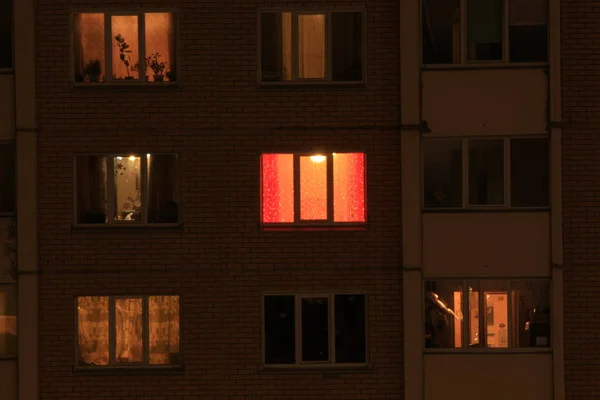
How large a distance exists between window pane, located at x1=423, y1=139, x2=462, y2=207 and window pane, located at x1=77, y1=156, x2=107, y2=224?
484 cm

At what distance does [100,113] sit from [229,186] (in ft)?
7.25

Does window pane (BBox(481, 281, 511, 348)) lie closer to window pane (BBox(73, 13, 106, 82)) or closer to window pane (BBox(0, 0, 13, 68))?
window pane (BBox(73, 13, 106, 82))

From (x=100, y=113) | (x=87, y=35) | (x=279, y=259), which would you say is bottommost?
(x=279, y=259)

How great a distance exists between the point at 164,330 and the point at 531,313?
215 inches

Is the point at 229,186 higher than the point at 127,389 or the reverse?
higher

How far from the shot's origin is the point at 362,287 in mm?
12758

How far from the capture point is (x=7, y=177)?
42.6 ft

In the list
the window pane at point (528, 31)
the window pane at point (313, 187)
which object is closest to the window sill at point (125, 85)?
the window pane at point (313, 187)

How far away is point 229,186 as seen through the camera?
12789 mm

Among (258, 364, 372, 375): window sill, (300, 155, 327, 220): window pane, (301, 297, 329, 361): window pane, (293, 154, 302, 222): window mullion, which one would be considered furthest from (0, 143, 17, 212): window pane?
(301, 297, 329, 361): window pane

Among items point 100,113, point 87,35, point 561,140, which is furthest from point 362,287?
point 87,35

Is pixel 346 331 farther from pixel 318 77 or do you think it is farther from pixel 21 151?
pixel 21 151

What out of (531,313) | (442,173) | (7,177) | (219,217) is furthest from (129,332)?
(531,313)

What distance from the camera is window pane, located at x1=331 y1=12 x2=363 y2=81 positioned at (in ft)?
42.3
